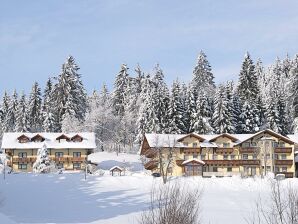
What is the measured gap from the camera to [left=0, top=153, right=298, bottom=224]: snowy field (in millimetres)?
44844

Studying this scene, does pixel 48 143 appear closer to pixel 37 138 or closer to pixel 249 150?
pixel 37 138

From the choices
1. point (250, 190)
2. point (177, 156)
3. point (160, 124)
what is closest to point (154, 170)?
point (177, 156)

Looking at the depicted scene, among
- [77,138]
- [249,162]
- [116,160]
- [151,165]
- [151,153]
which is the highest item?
[77,138]

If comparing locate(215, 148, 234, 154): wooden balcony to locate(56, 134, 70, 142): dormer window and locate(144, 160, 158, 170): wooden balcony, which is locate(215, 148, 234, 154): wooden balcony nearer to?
locate(144, 160, 158, 170): wooden balcony

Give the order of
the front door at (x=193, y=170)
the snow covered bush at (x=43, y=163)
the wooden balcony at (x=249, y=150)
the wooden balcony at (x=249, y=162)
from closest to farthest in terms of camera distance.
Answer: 1. the snow covered bush at (x=43, y=163)
2. the front door at (x=193, y=170)
3. the wooden balcony at (x=249, y=162)
4. the wooden balcony at (x=249, y=150)

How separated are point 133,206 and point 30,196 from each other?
39.3ft

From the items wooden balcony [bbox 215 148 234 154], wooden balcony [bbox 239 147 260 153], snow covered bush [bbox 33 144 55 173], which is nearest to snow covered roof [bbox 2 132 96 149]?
snow covered bush [bbox 33 144 55 173]

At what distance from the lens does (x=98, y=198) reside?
54.6m

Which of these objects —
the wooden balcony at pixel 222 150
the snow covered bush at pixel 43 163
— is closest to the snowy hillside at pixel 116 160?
the snow covered bush at pixel 43 163

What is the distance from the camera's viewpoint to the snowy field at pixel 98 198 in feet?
147

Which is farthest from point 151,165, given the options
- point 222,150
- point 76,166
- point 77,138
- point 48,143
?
point 48,143

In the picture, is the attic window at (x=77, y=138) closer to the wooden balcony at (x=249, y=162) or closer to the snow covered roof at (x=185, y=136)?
the snow covered roof at (x=185, y=136)

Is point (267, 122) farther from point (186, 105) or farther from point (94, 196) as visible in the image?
point (94, 196)

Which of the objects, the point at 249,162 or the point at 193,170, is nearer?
the point at 193,170
